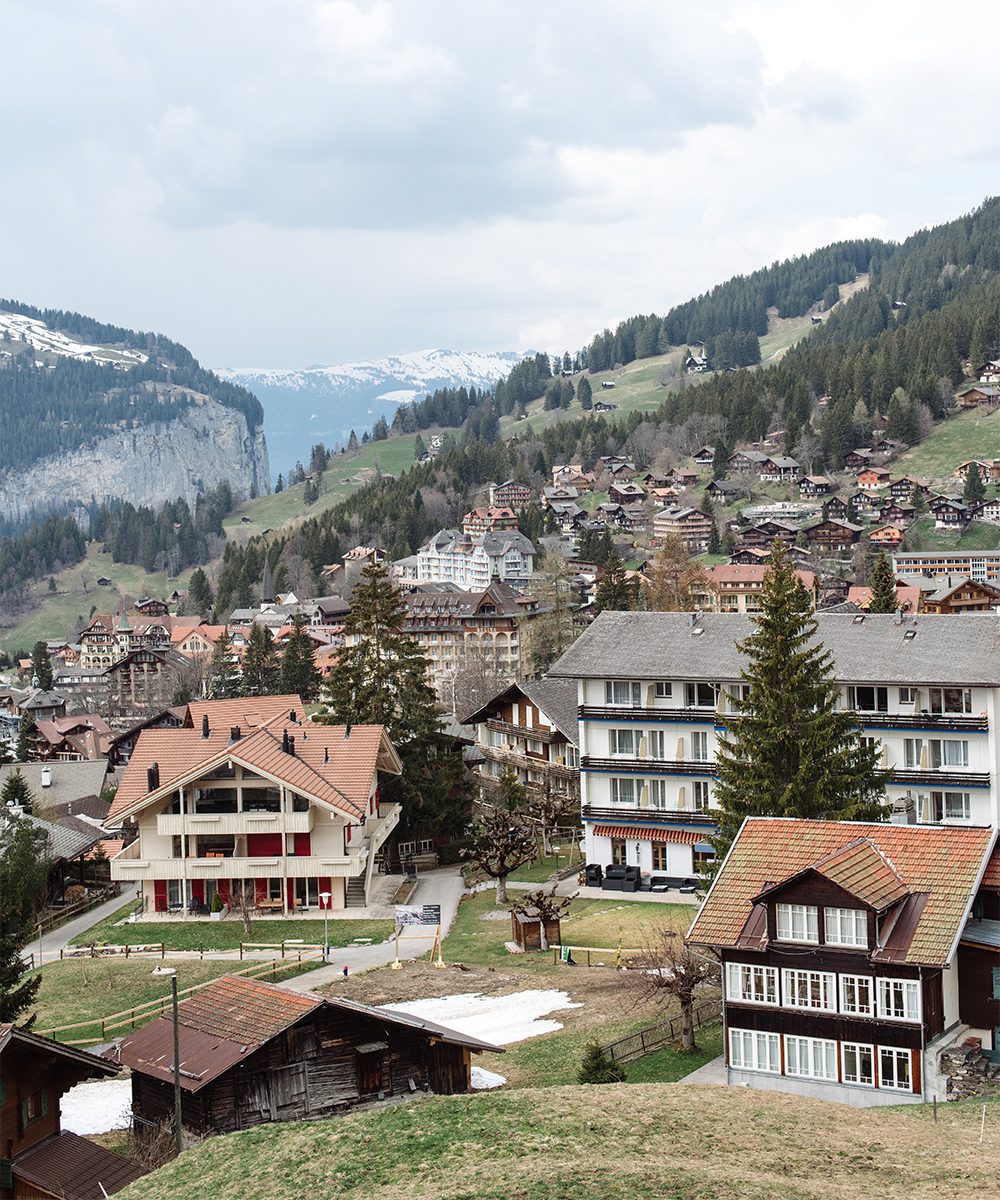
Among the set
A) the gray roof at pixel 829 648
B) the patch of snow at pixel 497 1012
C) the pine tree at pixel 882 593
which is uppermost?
the pine tree at pixel 882 593

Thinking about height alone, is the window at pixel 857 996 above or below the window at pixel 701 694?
below

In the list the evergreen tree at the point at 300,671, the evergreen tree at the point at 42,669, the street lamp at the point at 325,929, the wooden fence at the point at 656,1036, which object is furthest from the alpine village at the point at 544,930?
the evergreen tree at the point at 42,669

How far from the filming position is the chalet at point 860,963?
30.4m

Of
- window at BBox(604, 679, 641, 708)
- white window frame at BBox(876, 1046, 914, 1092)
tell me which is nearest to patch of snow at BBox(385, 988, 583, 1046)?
white window frame at BBox(876, 1046, 914, 1092)

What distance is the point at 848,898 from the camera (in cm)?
3141

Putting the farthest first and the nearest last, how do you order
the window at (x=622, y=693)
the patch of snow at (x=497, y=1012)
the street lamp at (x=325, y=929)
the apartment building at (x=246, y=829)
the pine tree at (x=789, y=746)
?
the window at (x=622, y=693) → the apartment building at (x=246, y=829) → the street lamp at (x=325, y=929) → the pine tree at (x=789, y=746) → the patch of snow at (x=497, y=1012)

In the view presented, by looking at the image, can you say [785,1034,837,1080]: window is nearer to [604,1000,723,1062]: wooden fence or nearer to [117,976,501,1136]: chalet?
[604,1000,723,1062]: wooden fence

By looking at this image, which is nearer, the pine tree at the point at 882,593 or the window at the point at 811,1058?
the window at the point at 811,1058

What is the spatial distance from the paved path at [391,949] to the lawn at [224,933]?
1.10 m

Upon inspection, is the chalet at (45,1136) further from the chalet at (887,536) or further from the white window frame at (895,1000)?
the chalet at (887,536)

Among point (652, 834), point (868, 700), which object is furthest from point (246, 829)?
point (868, 700)

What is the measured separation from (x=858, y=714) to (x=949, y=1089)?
2414cm

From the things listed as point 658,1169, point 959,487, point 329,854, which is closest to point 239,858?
point 329,854

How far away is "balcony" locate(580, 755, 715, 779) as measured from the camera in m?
55.6
